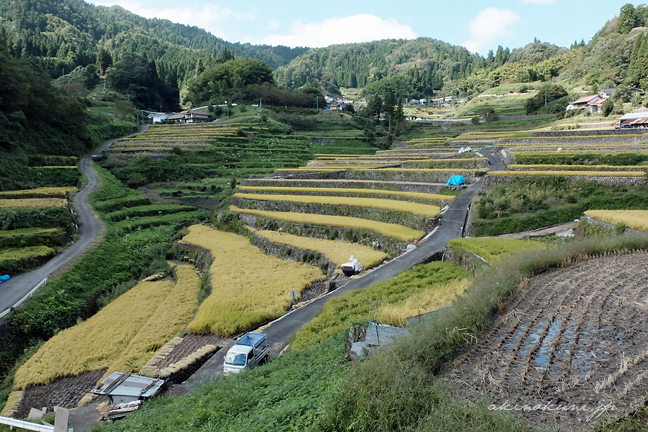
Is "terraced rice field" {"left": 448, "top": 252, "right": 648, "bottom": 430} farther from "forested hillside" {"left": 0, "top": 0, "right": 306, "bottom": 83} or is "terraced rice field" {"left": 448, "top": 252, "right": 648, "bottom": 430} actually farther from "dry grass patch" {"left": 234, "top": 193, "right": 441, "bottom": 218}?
"forested hillside" {"left": 0, "top": 0, "right": 306, "bottom": 83}

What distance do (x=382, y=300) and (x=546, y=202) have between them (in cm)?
1267

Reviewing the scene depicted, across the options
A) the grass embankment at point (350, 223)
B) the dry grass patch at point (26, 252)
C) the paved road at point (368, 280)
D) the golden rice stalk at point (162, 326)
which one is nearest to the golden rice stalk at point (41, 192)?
the dry grass patch at point (26, 252)

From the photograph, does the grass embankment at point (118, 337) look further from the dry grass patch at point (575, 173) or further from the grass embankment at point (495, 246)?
the dry grass patch at point (575, 173)

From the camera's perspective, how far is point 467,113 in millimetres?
79750

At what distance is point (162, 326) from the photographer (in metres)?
15.0

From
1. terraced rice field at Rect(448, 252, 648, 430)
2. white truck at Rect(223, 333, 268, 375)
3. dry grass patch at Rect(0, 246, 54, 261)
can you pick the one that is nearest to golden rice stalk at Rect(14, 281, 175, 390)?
white truck at Rect(223, 333, 268, 375)

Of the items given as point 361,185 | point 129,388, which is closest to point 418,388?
point 129,388

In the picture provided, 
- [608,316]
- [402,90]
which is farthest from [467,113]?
[608,316]

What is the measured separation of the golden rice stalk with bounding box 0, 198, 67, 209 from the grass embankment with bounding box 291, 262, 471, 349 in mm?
22641

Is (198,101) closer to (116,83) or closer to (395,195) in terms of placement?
(116,83)

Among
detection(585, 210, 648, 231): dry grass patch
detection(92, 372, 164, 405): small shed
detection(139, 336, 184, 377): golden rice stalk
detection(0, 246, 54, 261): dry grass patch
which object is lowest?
detection(139, 336, 184, 377): golden rice stalk

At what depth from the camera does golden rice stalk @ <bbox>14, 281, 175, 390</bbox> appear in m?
12.6

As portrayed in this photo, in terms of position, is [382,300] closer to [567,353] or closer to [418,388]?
[567,353]

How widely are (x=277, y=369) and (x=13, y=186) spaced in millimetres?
30426
